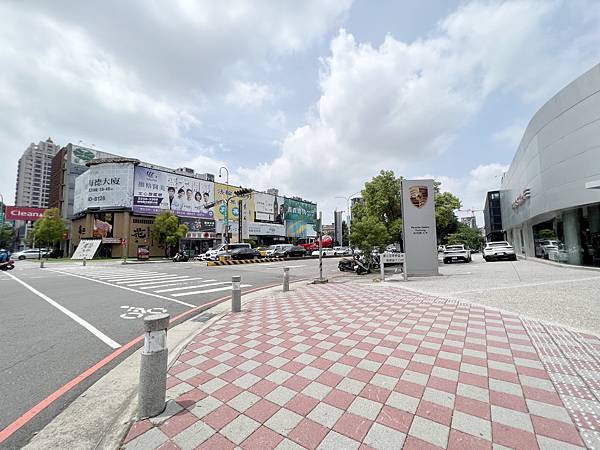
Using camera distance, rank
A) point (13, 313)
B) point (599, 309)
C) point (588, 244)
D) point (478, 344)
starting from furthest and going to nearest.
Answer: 1. point (588, 244)
2. point (13, 313)
3. point (599, 309)
4. point (478, 344)

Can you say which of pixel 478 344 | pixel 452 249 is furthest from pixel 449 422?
pixel 452 249

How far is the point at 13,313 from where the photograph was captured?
23.0ft

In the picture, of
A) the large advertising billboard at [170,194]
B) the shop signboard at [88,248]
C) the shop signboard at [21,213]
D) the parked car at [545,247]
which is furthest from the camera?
the shop signboard at [21,213]

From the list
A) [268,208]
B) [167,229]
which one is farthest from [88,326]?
[268,208]

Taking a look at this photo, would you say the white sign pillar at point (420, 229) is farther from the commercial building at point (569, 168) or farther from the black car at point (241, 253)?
the black car at point (241, 253)

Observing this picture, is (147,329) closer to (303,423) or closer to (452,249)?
(303,423)

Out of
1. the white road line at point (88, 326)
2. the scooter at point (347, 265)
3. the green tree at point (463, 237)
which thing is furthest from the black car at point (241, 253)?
the green tree at point (463, 237)

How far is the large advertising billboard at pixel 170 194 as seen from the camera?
4403 cm

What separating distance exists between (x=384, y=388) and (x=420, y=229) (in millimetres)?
12537

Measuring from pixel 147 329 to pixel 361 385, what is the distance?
2380mm

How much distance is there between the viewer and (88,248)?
1617 inches

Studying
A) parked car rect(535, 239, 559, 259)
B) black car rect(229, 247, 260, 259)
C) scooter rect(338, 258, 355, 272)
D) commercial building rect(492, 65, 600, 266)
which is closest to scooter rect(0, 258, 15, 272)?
black car rect(229, 247, 260, 259)

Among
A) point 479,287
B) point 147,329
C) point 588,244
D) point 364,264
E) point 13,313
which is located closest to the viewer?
point 147,329

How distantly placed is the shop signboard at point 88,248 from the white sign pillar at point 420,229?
4398 centimetres
